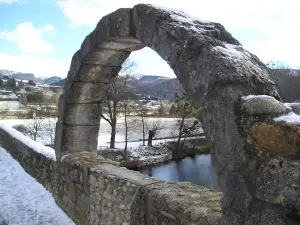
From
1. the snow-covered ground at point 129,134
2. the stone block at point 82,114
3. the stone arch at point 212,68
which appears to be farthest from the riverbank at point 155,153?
the stone arch at point 212,68

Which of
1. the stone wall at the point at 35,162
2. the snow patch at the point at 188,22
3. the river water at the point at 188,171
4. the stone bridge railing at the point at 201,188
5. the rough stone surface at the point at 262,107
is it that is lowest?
the river water at the point at 188,171

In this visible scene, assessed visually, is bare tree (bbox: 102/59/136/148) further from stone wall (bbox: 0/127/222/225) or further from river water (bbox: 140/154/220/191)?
stone wall (bbox: 0/127/222/225)

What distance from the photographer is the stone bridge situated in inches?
67.1

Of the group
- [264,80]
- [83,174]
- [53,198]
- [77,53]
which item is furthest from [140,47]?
[53,198]

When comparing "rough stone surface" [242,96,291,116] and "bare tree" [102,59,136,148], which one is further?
"bare tree" [102,59,136,148]

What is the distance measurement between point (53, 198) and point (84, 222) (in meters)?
1.23

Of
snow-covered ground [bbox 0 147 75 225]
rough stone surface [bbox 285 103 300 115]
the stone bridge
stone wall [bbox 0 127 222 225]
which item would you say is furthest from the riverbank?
rough stone surface [bbox 285 103 300 115]

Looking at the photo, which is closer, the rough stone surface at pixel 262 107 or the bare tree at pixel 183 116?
the rough stone surface at pixel 262 107

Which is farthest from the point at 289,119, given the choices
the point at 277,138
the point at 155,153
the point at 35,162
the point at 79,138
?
the point at 155,153

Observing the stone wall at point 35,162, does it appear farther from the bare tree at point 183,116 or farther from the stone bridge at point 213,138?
the bare tree at point 183,116

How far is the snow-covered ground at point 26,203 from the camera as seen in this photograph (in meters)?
4.36

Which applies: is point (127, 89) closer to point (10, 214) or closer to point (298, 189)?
point (10, 214)

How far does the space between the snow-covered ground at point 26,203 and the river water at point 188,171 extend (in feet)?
40.0

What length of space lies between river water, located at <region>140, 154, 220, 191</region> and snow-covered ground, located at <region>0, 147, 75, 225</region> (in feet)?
40.0
